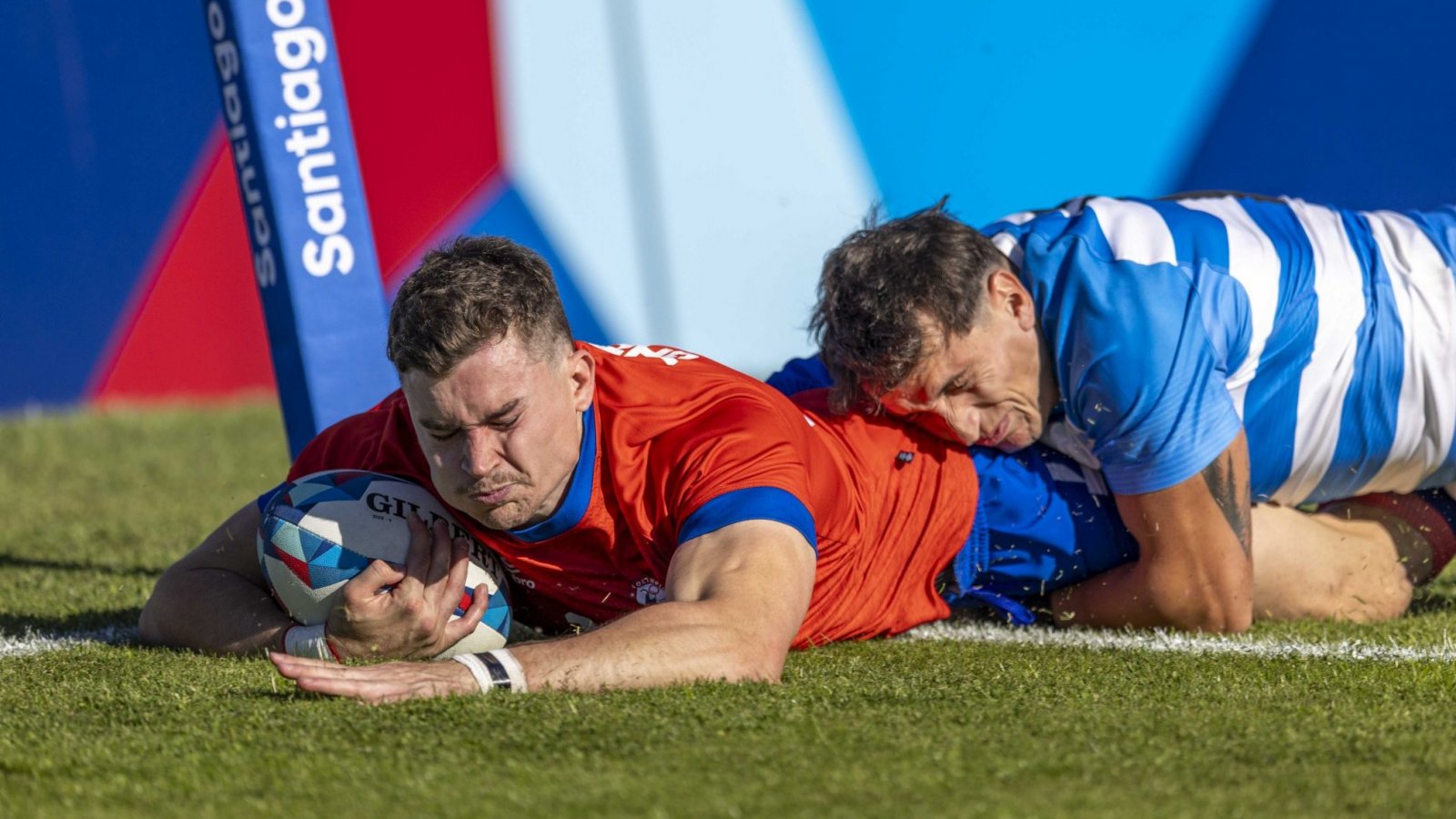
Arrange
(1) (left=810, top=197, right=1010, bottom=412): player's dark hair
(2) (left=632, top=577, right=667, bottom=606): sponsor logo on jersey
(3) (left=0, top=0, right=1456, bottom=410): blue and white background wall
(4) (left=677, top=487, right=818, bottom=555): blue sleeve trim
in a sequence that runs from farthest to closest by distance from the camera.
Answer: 1. (3) (left=0, top=0, right=1456, bottom=410): blue and white background wall
2. (1) (left=810, top=197, right=1010, bottom=412): player's dark hair
3. (2) (left=632, top=577, right=667, bottom=606): sponsor logo on jersey
4. (4) (left=677, top=487, right=818, bottom=555): blue sleeve trim

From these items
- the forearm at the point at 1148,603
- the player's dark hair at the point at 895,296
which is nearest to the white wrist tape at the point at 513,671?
the player's dark hair at the point at 895,296

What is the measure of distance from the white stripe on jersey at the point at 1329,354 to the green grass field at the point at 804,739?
612 millimetres

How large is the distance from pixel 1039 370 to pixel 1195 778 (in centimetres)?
186

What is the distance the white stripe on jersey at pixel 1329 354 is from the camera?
471 centimetres

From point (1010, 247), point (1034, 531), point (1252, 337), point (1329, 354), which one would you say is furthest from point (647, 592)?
point (1329, 354)

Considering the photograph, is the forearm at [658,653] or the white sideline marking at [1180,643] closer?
the forearm at [658,653]

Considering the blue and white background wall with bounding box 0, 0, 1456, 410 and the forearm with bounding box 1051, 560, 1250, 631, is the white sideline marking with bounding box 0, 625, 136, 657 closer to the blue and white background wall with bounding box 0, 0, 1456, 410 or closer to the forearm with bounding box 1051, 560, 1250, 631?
the forearm with bounding box 1051, 560, 1250, 631

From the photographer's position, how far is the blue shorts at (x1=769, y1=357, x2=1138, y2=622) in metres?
4.70

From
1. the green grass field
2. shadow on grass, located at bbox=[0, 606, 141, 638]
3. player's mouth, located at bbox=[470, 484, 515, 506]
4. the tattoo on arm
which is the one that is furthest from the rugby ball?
the tattoo on arm

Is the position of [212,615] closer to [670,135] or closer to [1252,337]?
[1252,337]

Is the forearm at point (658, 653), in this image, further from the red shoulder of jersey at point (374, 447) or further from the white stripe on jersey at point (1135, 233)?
the white stripe on jersey at point (1135, 233)

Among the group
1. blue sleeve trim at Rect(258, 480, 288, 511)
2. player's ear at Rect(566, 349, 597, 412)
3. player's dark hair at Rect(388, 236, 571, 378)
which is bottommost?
blue sleeve trim at Rect(258, 480, 288, 511)

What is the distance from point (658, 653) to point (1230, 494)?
5.97 feet

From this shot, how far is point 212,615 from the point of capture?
4.25 m
